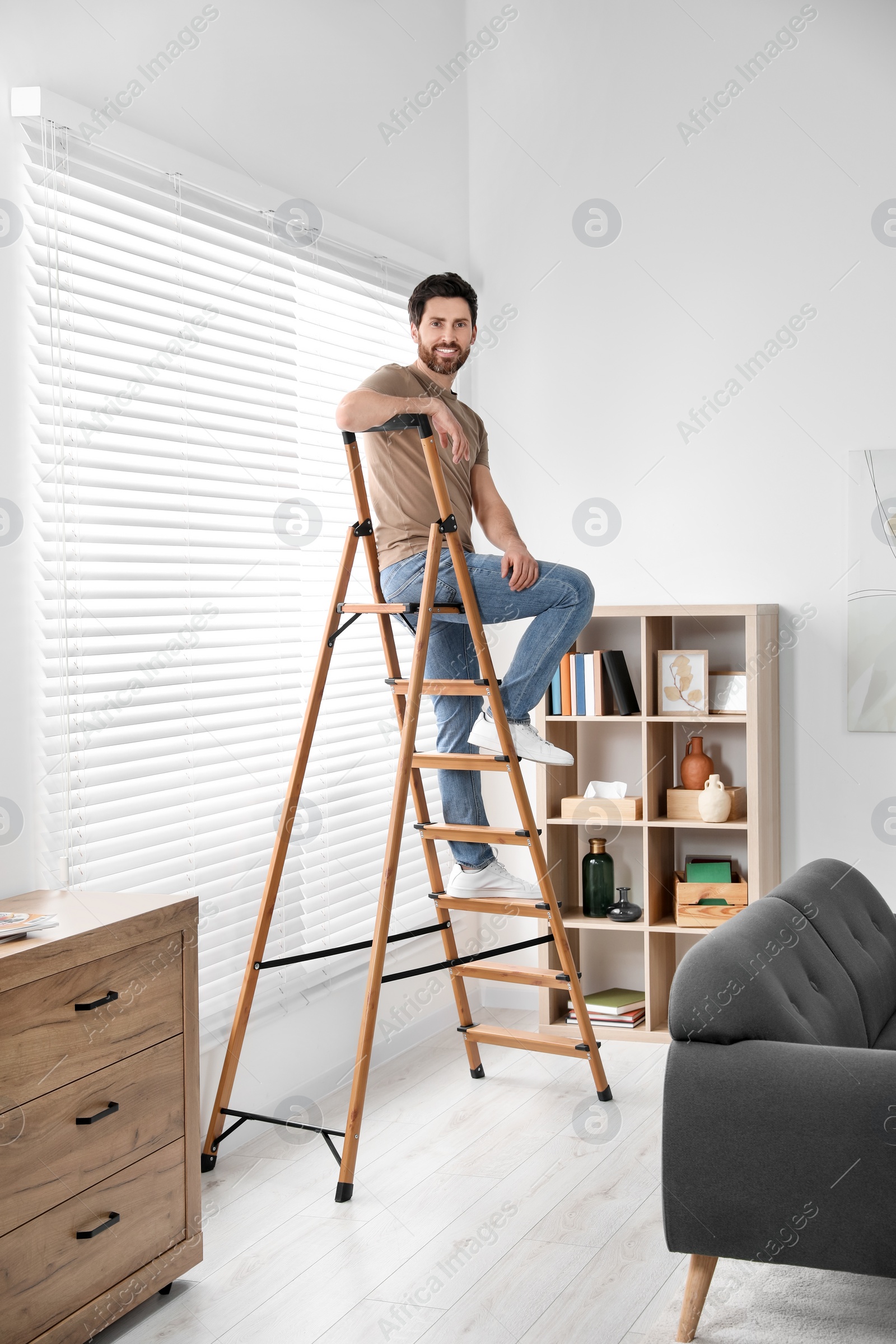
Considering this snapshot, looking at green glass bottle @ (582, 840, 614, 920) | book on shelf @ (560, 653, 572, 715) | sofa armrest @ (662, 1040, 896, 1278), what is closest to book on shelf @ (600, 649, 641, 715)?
book on shelf @ (560, 653, 572, 715)

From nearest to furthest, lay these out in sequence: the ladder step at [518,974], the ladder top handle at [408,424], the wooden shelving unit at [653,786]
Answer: the ladder top handle at [408,424], the ladder step at [518,974], the wooden shelving unit at [653,786]

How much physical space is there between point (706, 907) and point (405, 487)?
1770mm

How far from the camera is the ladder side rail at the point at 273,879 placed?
307 cm

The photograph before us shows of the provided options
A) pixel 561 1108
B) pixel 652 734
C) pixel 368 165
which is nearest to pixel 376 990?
pixel 561 1108

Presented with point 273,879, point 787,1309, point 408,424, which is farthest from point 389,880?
point 787,1309

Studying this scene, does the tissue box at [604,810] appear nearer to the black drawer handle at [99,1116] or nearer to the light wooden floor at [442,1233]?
the light wooden floor at [442,1233]

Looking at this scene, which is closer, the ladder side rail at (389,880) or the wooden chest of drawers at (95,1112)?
the wooden chest of drawers at (95,1112)

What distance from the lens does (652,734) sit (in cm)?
424

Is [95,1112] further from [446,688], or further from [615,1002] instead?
[615,1002]

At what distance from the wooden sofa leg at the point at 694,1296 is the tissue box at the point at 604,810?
201cm

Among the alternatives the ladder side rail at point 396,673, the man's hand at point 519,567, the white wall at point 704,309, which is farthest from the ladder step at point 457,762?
the white wall at point 704,309

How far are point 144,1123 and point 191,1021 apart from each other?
23 cm

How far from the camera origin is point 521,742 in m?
3.22

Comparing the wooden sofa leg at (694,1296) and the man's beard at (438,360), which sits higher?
the man's beard at (438,360)
